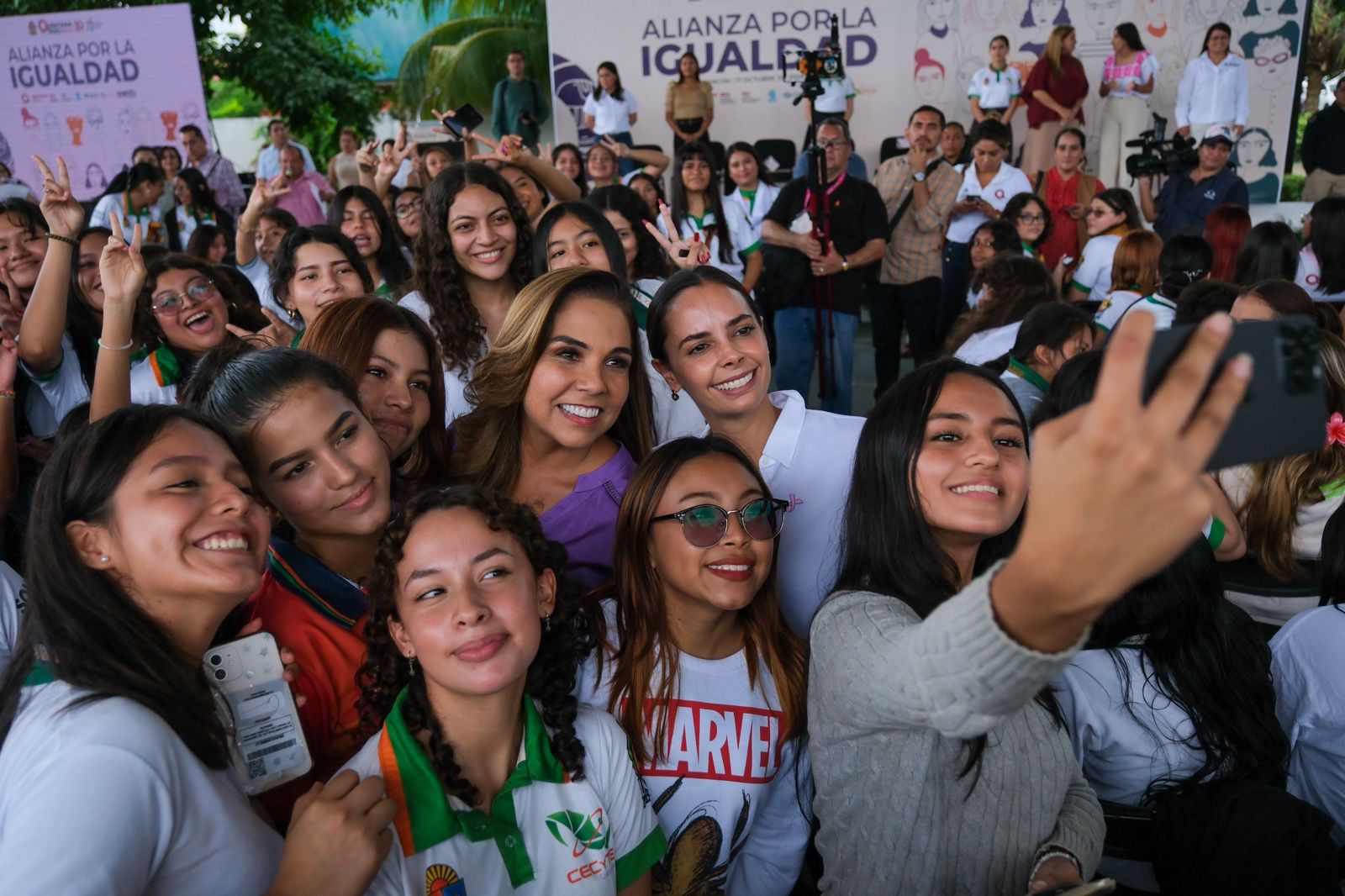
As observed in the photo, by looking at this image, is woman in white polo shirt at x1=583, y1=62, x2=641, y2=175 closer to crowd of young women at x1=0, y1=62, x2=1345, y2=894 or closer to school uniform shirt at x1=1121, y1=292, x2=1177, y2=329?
school uniform shirt at x1=1121, y1=292, x2=1177, y2=329

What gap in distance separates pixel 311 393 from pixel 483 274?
5.03 feet

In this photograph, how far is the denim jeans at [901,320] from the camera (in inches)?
267

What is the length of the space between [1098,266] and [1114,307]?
1.08 meters

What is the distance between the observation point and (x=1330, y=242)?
4848 mm

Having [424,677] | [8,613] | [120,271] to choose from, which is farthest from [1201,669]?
[120,271]

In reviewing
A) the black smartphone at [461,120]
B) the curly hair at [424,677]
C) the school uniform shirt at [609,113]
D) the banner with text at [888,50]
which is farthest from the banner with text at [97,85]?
the curly hair at [424,677]

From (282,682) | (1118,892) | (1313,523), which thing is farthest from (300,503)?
(1313,523)

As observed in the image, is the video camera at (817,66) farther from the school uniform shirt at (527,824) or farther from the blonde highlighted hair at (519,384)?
the school uniform shirt at (527,824)

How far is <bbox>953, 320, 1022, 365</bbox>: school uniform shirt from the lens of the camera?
14.3 ft

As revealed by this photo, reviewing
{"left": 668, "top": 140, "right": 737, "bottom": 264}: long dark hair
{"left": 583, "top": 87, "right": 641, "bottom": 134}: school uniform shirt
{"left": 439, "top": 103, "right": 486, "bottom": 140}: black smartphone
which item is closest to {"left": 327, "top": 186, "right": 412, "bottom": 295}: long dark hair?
{"left": 439, "top": 103, "right": 486, "bottom": 140}: black smartphone

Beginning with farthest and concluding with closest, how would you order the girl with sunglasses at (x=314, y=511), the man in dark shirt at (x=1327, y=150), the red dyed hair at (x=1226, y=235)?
the man in dark shirt at (x=1327, y=150) < the red dyed hair at (x=1226, y=235) < the girl with sunglasses at (x=314, y=511)

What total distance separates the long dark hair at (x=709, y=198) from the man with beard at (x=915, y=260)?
1073 mm

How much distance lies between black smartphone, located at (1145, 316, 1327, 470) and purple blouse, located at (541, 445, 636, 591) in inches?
67.6

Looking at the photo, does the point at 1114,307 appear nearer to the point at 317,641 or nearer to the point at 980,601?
the point at 317,641
